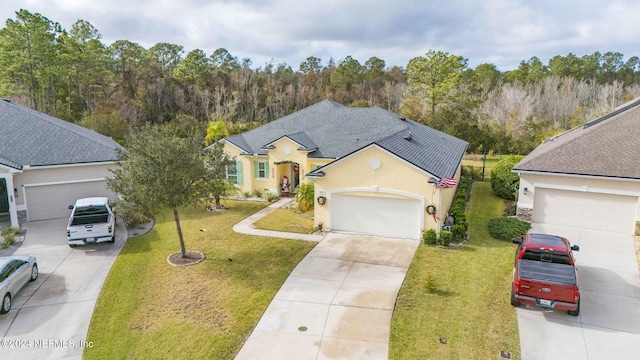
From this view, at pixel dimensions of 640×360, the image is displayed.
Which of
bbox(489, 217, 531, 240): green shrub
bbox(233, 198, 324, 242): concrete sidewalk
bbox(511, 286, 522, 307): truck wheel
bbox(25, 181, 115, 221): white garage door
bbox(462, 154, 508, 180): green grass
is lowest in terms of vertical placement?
bbox(511, 286, 522, 307): truck wheel

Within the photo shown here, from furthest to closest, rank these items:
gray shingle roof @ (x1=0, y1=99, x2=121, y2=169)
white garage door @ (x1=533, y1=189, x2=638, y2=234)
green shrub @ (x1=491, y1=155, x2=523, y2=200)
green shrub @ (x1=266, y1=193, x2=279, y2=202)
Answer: green shrub @ (x1=266, y1=193, x2=279, y2=202) < green shrub @ (x1=491, y1=155, x2=523, y2=200) < gray shingle roof @ (x1=0, y1=99, x2=121, y2=169) < white garage door @ (x1=533, y1=189, x2=638, y2=234)

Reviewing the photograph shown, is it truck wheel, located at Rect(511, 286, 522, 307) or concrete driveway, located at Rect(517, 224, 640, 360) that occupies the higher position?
truck wheel, located at Rect(511, 286, 522, 307)

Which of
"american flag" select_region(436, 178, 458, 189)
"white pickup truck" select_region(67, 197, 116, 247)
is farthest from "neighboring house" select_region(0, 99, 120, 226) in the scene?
"american flag" select_region(436, 178, 458, 189)

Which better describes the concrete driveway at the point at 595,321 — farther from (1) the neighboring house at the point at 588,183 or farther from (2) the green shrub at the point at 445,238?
(2) the green shrub at the point at 445,238

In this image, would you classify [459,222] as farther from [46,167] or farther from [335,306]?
[46,167]

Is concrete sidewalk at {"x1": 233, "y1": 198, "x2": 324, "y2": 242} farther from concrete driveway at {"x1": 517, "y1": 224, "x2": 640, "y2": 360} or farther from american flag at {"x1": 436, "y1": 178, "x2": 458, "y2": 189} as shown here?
concrete driveway at {"x1": 517, "y1": 224, "x2": 640, "y2": 360}

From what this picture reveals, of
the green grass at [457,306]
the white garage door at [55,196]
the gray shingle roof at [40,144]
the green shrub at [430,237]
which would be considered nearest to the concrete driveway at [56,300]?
the white garage door at [55,196]
